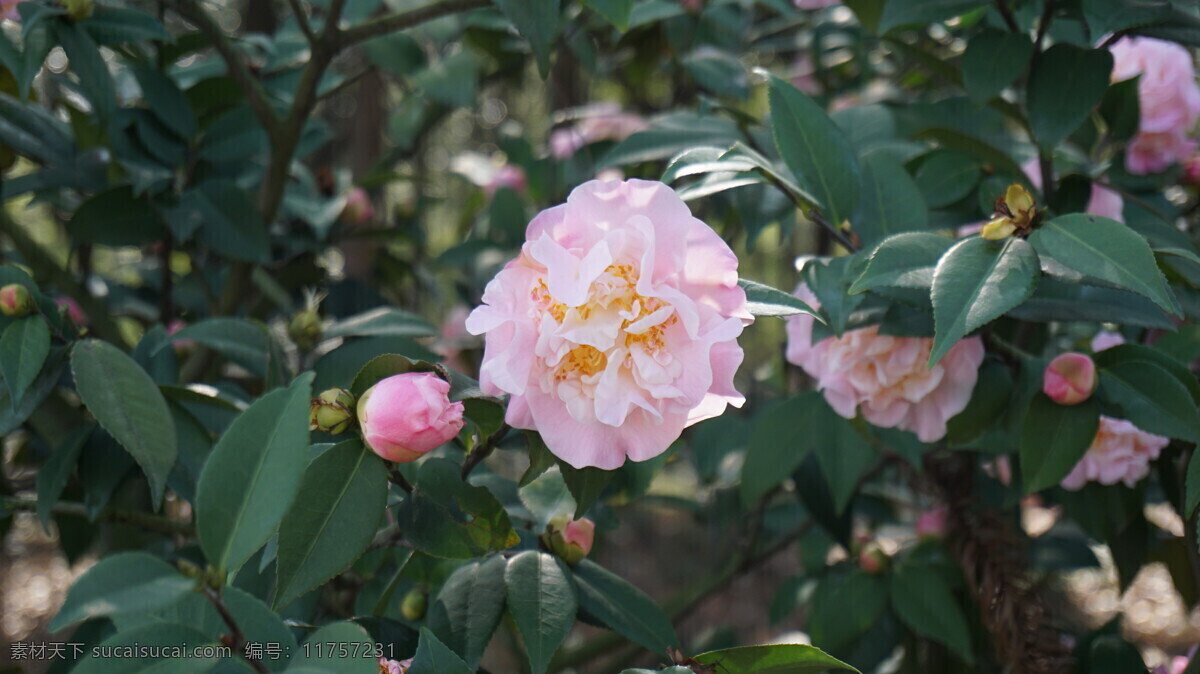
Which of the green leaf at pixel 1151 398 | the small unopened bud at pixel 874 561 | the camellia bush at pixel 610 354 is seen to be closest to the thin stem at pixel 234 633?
the camellia bush at pixel 610 354

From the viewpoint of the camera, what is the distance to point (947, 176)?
0.86 meters

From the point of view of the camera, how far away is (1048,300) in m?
0.63

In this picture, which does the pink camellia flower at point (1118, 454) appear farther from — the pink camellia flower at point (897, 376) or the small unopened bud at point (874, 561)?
the small unopened bud at point (874, 561)

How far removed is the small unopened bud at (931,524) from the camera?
3.52ft

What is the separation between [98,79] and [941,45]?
3.29ft

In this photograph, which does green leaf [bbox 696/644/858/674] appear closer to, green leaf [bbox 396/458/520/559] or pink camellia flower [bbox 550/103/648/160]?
green leaf [bbox 396/458/520/559]

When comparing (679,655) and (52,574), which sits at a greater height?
(679,655)

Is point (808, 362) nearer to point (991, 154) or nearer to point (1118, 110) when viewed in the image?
point (991, 154)

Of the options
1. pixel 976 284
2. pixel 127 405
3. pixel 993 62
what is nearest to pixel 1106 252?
pixel 976 284

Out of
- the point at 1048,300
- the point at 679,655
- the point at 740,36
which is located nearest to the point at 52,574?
the point at 740,36

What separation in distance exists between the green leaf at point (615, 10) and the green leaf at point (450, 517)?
0.32 m

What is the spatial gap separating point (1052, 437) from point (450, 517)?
41 centimetres

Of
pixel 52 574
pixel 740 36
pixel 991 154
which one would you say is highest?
pixel 991 154

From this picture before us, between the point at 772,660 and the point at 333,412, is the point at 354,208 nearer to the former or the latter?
the point at 333,412
